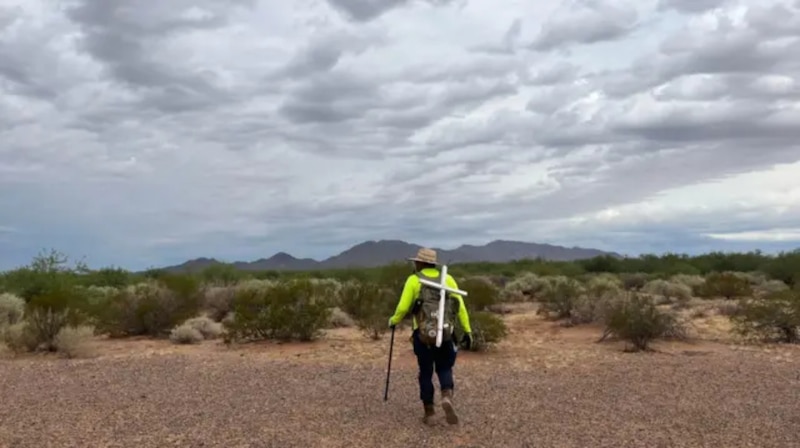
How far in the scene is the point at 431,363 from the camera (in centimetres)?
1010

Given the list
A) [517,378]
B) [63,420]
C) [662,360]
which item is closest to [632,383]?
[517,378]

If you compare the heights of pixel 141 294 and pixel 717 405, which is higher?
pixel 141 294

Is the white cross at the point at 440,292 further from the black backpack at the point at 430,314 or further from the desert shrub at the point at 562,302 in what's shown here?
the desert shrub at the point at 562,302

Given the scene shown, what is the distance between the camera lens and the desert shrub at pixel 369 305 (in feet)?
69.7

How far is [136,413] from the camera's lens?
10.9 meters

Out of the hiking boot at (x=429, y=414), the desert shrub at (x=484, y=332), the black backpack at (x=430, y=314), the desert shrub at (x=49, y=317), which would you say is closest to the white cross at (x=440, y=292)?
the black backpack at (x=430, y=314)

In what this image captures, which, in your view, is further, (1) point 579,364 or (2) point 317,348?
(2) point 317,348

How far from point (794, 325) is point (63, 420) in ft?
54.2

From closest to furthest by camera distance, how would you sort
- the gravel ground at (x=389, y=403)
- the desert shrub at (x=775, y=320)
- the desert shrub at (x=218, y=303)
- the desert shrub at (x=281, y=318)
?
the gravel ground at (x=389, y=403)
the desert shrub at (x=775, y=320)
the desert shrub at (x=281, y=318)
the desert shrub at (x=218, y=303)

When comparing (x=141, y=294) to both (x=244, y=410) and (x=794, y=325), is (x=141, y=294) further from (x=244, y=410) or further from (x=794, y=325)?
(x=794, y=325)

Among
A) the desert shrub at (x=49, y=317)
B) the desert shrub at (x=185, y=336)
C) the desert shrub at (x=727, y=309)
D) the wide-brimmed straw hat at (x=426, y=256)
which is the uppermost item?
the wide-brimmed straw hat at (x=426, y=256)

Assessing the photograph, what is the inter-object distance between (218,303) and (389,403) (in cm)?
1806

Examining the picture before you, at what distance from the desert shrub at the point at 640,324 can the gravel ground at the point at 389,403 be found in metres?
1.74

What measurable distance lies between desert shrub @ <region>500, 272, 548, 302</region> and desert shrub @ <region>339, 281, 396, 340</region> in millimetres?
9179
